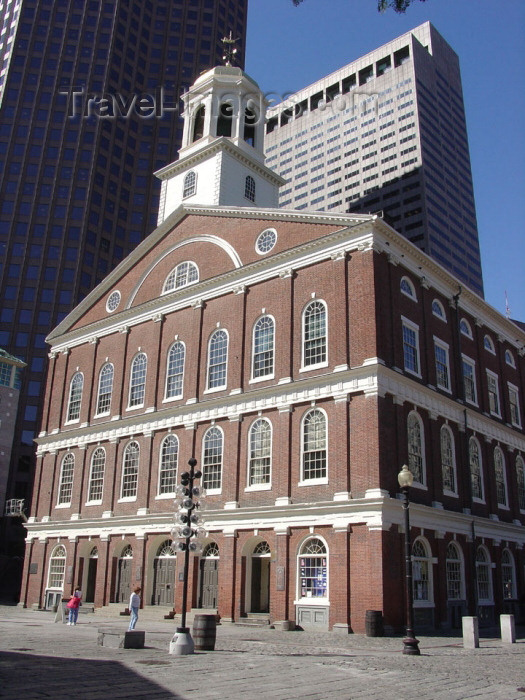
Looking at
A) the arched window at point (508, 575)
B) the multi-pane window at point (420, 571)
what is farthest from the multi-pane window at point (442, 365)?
the arched window at point (508, 575)

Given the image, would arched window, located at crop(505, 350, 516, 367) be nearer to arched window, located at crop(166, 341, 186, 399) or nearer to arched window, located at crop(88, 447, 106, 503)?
arched window, located at crop(166, 341, 186, 399)

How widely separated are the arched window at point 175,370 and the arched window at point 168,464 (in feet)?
8.00

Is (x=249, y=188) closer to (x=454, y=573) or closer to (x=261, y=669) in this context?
(x=454, y=573)

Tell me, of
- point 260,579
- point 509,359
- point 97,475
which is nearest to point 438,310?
point 509,359

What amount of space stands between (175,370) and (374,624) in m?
17.6

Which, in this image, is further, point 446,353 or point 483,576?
point 446,353

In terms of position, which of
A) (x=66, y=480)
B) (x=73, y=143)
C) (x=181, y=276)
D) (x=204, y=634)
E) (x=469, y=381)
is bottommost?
(x=204, y=634)

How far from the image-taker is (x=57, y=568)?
39875 millimetres

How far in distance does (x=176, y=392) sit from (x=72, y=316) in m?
12.5

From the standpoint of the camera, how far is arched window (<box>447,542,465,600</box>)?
3039 centimetres

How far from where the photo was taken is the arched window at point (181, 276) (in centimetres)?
3825

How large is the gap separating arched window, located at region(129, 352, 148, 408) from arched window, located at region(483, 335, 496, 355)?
1937 cm

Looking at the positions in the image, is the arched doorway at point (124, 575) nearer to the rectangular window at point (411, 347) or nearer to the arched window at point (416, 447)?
the arched window at point (416, 447)

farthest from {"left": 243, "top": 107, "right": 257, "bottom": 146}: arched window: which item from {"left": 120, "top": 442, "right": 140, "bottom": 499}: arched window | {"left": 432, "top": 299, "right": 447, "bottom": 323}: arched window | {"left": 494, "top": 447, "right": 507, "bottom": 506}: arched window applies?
{"left": 494, "top": 447, "right": 507, "bottom": 506}: arched window
